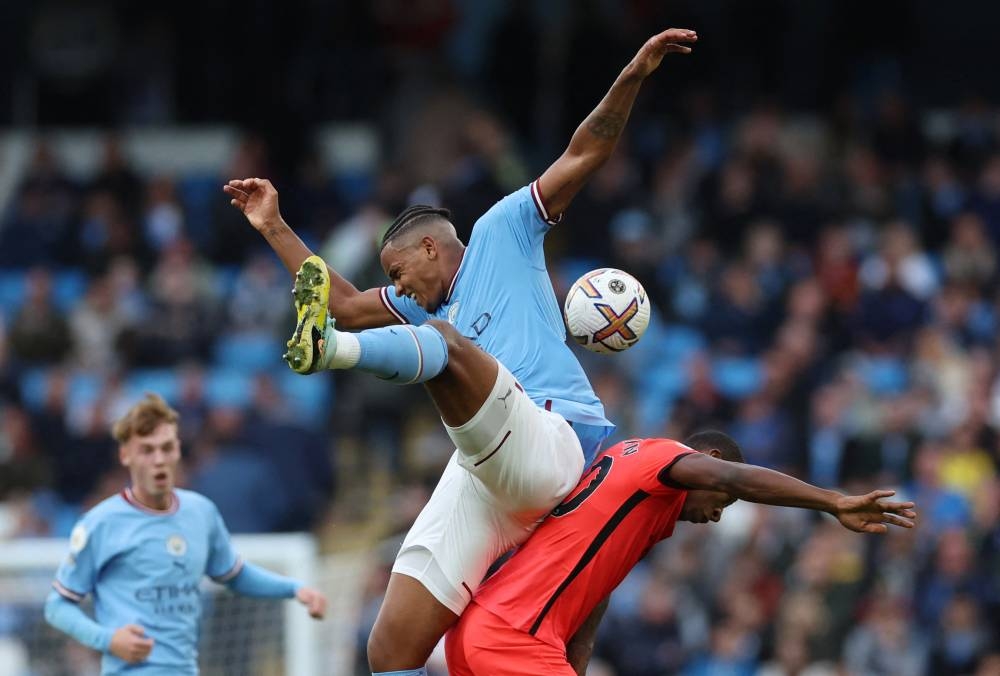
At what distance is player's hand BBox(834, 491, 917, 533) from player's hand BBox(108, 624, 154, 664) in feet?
10.4

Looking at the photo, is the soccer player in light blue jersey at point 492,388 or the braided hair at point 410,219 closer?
the soccer player in light blue jersey at point 492,388

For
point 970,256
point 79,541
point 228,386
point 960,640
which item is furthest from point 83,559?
point 970,256

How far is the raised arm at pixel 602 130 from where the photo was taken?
282 inches

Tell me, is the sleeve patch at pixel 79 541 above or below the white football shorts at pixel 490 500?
below

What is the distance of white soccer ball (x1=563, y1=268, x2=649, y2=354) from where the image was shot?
7.30 metres

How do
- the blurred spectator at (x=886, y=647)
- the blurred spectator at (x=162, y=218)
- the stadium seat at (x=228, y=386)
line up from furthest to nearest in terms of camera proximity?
the blurred spectator at (x=162, y=218) → the stadium seat at (x=228, y=386) → the blurred spectator at (x=886, y=647)

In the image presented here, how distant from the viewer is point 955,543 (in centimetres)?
1240

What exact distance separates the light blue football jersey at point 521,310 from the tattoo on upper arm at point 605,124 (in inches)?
13.9

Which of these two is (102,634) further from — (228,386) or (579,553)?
(228,386)

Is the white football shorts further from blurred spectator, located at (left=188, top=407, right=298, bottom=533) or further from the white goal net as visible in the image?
blurred spectator, located at (left=188, top=407, right=298, bottom=533)

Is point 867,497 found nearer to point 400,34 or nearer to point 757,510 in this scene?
point 757,510

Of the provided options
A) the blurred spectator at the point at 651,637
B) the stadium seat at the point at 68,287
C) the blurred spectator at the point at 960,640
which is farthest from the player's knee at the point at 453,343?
the stadium seat at the point at 68,287

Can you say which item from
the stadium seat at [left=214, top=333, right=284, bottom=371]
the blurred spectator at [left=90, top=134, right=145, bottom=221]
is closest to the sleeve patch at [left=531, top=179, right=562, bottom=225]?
the stadium seat at [left=214, top=333, right=284, bottom=371]

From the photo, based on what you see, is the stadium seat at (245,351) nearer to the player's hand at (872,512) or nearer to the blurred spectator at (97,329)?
the blurred spectator at (97,329)
